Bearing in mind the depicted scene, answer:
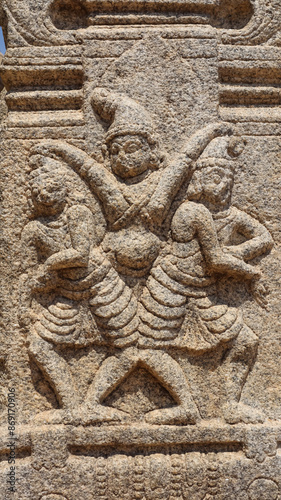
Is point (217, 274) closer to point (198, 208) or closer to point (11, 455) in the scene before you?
point (198, 208)

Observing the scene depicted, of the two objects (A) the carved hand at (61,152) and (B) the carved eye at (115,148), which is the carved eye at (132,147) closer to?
(B) the carved eye at (115,148)

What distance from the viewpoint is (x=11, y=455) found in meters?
3.30

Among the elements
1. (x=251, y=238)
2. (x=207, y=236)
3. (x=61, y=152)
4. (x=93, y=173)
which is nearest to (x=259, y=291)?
(x=251, y=238)

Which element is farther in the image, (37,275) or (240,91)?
(240,91)

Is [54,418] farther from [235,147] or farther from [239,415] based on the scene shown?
[235,147]

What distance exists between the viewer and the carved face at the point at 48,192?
133 inches

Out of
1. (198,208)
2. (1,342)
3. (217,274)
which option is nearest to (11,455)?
(1,342)

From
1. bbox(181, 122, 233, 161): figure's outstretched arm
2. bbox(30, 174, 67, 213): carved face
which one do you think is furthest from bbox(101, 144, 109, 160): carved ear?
bbox(181, 122, 233, 161): figure's outstretched arm

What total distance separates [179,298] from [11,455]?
1.48m

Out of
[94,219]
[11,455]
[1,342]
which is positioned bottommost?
[11,455]

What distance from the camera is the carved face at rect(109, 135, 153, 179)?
3.39 meters

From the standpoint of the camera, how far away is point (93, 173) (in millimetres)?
3424

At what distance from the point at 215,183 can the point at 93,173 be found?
0.82m

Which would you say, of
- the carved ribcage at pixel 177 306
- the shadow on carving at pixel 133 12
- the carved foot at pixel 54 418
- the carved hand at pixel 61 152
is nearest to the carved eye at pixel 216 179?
the carved ribcage at pixel 177 306
